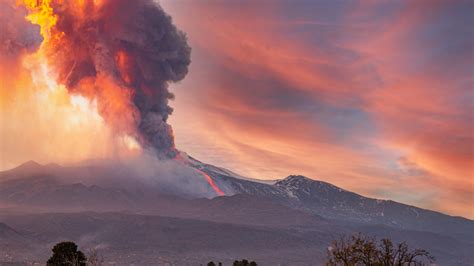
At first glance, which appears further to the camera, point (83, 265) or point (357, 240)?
point (83, 265)

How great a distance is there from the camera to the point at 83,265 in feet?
290

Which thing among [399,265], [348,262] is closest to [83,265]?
[348,262]

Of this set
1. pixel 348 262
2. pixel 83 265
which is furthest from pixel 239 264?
pixel 348 262

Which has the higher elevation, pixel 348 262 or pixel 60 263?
pixel 348 262

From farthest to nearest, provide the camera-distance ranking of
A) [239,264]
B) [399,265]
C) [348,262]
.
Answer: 1. [239,264]
2. [348,262]
3. [399,265]

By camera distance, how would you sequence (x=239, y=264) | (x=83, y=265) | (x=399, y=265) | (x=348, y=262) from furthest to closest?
(x=239, y=264)
(x=83, y=265)
(x=348, y=262)
(x=399, y=265)

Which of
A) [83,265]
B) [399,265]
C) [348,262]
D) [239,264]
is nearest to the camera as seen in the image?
[399,265]

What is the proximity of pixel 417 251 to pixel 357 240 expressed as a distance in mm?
4960

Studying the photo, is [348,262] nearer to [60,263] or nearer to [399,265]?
[399,265]

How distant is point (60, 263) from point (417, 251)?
6003 cm

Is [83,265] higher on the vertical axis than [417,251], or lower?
lower

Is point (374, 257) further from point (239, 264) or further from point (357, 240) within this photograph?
point (239, 264)

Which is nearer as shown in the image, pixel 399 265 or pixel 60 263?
pixel 399 265

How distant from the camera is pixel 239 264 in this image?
4227 inches
